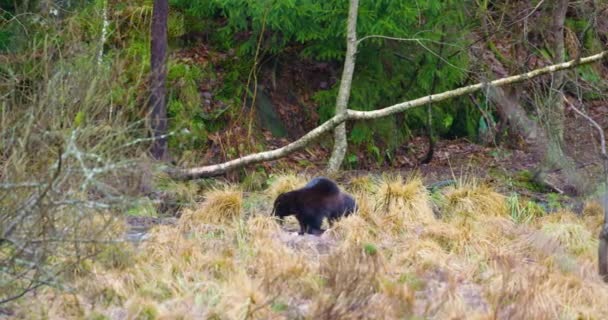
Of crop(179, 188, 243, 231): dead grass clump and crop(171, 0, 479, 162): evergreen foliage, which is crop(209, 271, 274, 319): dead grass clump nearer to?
crop(179, 188, 243, 231): dead grass clump

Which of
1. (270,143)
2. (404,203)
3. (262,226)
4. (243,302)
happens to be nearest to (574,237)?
(404,203)

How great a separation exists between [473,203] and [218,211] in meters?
2.68

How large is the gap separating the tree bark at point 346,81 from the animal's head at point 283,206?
2.16m

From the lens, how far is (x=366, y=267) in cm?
735

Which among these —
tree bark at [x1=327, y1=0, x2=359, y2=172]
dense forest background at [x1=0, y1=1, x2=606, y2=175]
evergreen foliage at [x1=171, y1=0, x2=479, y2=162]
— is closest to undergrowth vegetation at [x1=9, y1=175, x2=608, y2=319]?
tree bark at [x1=327, y1=0, x2=359, y2=172]

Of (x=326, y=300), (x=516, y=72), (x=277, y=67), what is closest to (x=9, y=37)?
(x=277, y=67)

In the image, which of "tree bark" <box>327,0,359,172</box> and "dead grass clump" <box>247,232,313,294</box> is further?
"tree bark" <box>327,0,359,172</box>

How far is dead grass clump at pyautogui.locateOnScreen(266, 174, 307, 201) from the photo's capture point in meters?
10.3

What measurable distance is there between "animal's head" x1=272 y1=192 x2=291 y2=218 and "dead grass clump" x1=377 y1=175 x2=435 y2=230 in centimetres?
96

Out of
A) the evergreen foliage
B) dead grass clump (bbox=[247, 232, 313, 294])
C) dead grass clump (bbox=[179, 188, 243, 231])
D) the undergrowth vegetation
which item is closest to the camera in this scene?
the undergrowth vegetation

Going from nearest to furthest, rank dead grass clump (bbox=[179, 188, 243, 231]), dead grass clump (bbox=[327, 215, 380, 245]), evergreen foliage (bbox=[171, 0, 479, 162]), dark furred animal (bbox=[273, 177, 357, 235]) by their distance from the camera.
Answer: dead grass clump (bbox=[327, 215, 380, 245]) < dark furred animal (bbox=[273, 177, 357, 235]) < dead grass clump (bbox=[179, 188, 243, 231]) < evergreen foliage (bbox=[171, 0, 479, 162])

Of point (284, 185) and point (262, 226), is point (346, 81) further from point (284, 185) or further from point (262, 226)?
point (262, 226)

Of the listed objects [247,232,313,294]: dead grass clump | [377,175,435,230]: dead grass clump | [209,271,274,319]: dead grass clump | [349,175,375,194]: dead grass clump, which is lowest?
[349,175,375,194]: dead grass clump

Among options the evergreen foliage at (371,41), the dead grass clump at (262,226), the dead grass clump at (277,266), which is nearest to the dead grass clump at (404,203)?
the dead grass clump at (262,226)
